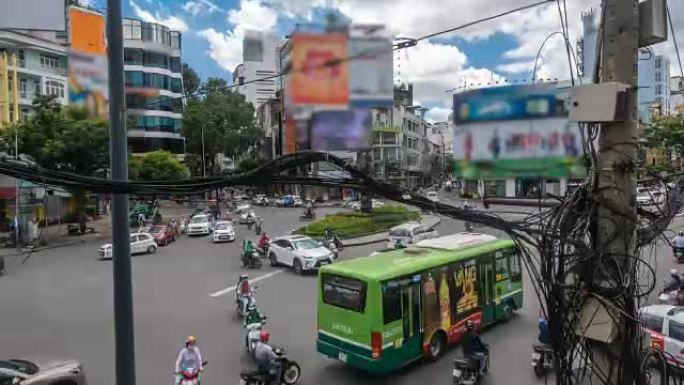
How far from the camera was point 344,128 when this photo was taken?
5230mm

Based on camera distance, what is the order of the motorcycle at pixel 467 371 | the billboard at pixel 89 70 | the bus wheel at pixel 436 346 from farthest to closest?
the bus wheel at pixel 436 346 < the motorcycle at pixel 467 371 < the billboard at pixel 89 70

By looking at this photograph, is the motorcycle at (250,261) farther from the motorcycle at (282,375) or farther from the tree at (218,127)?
the tree at (218,127)

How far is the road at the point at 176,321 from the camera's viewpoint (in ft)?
25.9

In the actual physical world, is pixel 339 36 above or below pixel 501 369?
above

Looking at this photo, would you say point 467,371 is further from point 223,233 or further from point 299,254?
point 223,233

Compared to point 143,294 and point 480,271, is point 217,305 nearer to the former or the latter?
point 143,294

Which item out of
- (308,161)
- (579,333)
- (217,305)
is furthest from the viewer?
(217,305)

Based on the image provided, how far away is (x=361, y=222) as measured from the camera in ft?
83.2

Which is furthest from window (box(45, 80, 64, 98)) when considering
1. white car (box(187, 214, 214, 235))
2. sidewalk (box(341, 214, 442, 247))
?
sidewalk (box(341, 214, 442, 247))

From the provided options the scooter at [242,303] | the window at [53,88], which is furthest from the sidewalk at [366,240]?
the window at [53,88]

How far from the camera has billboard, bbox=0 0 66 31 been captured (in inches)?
172

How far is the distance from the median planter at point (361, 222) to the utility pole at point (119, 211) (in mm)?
18684

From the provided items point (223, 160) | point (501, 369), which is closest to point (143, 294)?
point (501, 369)

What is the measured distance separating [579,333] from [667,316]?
230 inches
